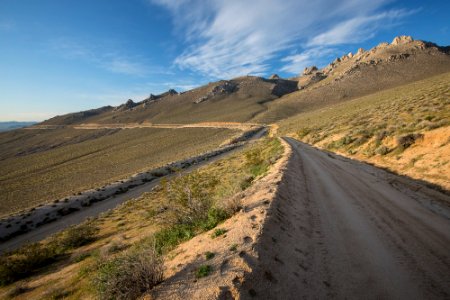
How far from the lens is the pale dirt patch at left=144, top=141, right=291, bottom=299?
5.80 metres

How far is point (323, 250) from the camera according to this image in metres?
7.48

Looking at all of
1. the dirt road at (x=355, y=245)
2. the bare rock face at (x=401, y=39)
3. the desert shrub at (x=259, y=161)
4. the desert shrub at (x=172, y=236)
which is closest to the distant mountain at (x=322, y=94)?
the bare rock face at (x=401, y=39)

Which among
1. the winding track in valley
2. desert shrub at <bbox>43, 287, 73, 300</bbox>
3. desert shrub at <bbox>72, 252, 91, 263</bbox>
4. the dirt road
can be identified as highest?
the dirt road

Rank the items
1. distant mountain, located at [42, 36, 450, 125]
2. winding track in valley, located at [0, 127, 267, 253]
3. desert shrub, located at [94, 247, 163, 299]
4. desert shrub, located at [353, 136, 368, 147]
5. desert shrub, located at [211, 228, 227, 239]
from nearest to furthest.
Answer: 1. desert shrub, located at [94, 247, 163, 299]
2. desert shrub, located at [211, 228, 227, 239]
3. winding track in valley, located at [0, 127, 267, 253]
4. desert shrub, located at [353, 136, 368, 147]
5. distant mountain, located at [42, 36, 450, 125]

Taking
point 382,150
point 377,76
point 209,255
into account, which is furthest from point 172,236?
point 377,76

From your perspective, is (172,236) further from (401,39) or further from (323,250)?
(401,39)

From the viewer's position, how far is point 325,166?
728 inches

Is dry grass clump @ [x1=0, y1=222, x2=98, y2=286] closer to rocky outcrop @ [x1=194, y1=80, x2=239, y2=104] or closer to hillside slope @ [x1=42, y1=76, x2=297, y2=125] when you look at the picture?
hillside slope @ [x1=42, y1=76, x2=297, y2=125]

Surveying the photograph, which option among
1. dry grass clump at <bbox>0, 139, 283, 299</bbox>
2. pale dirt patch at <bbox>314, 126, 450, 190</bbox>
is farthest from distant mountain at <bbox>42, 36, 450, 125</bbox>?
dry grass clump at <bbox>0, 139, 283, 299</bbox>

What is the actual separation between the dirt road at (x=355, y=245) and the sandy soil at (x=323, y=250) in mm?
23

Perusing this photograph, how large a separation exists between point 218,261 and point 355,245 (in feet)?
13.4

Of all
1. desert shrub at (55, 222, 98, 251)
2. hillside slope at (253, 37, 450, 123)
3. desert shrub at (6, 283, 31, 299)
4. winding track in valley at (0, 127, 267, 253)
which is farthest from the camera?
hillside slope at (253, 37, 450, 123)

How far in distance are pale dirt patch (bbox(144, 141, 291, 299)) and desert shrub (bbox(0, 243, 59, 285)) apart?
9.82 m

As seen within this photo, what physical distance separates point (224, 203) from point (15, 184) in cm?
5732
